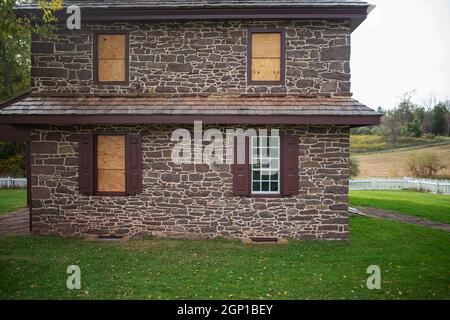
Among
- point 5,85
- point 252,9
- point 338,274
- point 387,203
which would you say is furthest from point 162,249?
point 5,85

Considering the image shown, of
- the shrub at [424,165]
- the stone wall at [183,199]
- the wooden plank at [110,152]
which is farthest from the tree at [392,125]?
the wooden plank at [110,152]

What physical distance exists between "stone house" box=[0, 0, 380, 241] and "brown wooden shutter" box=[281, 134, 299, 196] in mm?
30

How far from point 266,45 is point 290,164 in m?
3.44

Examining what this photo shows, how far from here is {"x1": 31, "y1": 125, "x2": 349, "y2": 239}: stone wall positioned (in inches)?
359

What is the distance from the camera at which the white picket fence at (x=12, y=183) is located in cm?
2219

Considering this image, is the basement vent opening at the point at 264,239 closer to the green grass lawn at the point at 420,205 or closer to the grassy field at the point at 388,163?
the green grass lawn at the point at 420,205

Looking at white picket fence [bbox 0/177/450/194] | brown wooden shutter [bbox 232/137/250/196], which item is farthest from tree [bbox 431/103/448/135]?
brown wooden shutter [bbox 232/137/250/196]

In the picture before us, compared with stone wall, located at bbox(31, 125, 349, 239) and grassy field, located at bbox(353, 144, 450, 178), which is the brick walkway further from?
grassy field, located at bbox(353, 144, 450, 178)

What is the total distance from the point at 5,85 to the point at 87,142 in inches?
952

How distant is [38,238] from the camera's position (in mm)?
9133

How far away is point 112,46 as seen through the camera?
31.3 ft

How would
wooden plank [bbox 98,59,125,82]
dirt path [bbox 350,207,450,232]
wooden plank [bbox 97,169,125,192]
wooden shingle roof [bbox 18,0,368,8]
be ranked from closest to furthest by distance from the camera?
wooden shingle roof [bbox 18,0,368,8]
wooden plank [bbox 97,169,125,192]
wooden plank [bbox 98,59,125,82]
dirt path [bbox 350,207,450,232]

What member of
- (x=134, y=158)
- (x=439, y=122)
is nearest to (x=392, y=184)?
(x=134, y=158)

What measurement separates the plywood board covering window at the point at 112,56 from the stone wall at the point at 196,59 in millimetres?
248
